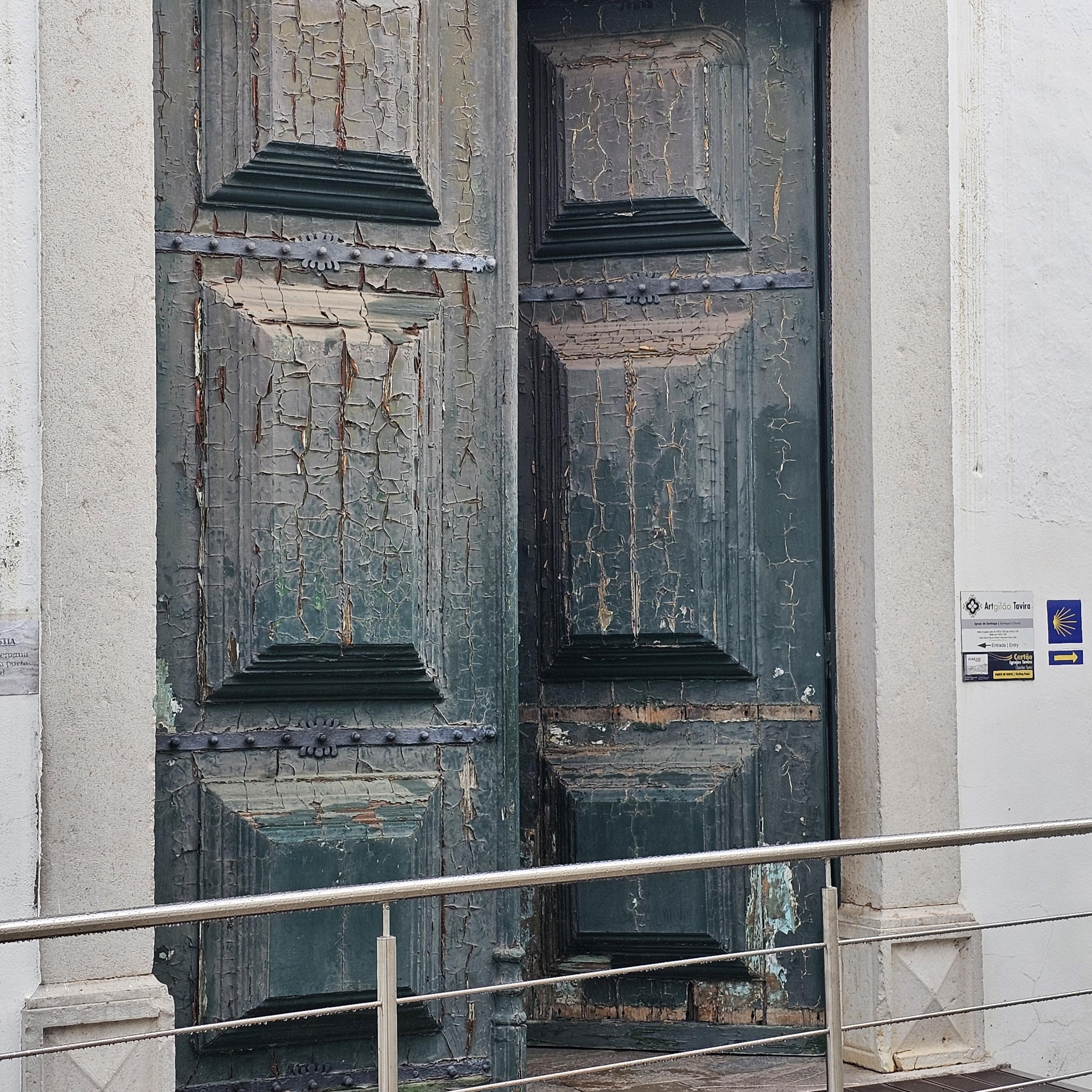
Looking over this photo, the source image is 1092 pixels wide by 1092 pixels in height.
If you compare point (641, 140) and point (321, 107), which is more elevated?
point (641, 140)

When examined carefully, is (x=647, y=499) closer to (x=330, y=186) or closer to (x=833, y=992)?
(x=330, y=186)

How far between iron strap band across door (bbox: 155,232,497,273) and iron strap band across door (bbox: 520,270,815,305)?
0.57 m

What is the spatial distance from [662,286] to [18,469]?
80.9 inches

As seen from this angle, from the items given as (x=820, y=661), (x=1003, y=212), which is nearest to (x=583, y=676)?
(x=820, y=661)

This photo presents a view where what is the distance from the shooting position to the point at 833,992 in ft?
10.5

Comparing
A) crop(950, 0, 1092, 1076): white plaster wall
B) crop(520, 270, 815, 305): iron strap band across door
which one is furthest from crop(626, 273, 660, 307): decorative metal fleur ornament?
crop(950, 0, 1092, 1076): white plaster wall

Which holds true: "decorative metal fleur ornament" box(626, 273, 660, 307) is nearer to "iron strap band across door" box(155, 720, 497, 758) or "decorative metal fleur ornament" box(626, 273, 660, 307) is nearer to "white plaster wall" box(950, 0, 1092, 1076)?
"white plaster wall" box(950, 0, 1092, 1076)

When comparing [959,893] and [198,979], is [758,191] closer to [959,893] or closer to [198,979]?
[959,893]

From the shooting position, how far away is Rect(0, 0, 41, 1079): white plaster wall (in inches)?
131

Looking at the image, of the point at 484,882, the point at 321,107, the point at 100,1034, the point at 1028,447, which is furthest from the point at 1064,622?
the point at 100,1034

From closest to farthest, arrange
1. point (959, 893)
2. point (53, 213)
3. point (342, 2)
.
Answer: point (53, 213), point (342, 2), point (959, 893)

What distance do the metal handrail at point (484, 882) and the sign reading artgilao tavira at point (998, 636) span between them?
0.98 meters

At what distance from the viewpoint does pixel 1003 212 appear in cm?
448

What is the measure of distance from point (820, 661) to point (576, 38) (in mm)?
2095
